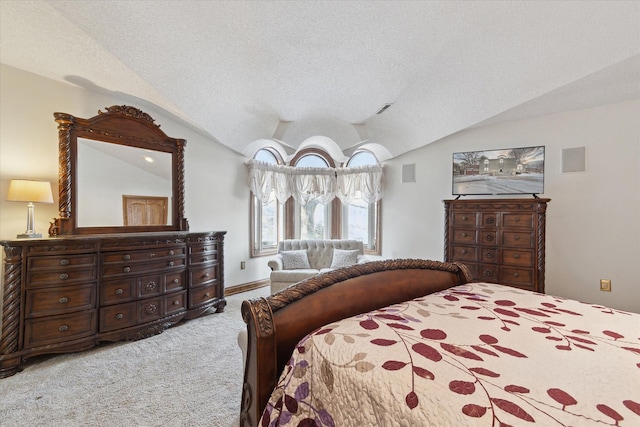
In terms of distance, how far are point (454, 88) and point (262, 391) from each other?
3.39 meters

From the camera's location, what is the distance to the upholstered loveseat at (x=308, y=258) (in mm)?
3775

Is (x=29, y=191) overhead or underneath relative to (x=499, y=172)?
underneath

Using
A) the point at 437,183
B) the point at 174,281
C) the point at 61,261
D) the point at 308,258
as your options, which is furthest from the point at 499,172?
the point at 61,261

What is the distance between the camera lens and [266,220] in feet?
16.4

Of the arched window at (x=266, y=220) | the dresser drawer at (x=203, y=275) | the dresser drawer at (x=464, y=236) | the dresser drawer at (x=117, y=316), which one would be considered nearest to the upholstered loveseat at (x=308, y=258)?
the arched window at (x=266, y=220)

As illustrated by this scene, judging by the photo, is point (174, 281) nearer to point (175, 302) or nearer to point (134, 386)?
point (175, 302)

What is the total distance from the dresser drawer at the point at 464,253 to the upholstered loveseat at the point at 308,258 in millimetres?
1209

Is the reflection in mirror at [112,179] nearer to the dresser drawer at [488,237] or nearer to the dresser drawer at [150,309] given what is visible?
the dresser drawer at [150,309]

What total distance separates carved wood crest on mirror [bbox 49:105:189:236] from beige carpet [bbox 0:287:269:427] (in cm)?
119

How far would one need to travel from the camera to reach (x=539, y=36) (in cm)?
236

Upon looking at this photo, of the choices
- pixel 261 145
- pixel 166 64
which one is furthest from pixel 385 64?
pixel 261 145

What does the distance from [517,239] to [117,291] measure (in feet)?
13.8

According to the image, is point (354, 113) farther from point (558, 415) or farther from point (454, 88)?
point (558, 415)

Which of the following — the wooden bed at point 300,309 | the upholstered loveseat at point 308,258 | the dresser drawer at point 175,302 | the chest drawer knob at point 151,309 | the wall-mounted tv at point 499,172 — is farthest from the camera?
the upholstered loveseat at point 308,258
